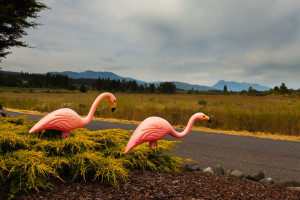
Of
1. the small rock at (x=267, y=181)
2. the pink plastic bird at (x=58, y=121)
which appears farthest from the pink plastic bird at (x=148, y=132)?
the small rock at (x=267, y=181)

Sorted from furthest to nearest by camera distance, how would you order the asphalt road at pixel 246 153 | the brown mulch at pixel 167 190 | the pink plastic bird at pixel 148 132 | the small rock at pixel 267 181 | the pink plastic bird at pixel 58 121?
1. the asphalt road at pixel 246 153
2. the small rock at pixel 267 181
3. the pink plastic bird at pixel 58 121
4. the pink plastic bird at pixel 148 132
5. the brown mulch at pixel 167 190

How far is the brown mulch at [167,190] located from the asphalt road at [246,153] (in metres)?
1.34

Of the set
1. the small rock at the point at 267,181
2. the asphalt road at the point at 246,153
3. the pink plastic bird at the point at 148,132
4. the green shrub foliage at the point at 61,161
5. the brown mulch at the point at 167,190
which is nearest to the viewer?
the brown mulch at the point at 167,190

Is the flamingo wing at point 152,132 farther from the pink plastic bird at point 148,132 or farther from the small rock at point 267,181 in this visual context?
the small rock at point 267,181

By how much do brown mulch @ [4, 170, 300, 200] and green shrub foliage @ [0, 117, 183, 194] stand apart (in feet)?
0.43

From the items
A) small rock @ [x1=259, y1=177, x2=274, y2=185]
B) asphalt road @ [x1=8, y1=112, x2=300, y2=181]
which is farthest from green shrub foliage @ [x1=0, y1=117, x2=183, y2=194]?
asphalt road @ [x1=8, y1=112, x2=300, y2=181]

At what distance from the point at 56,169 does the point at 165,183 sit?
1.65m

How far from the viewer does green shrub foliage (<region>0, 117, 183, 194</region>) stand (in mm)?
3318

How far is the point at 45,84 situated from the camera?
99.4 metres

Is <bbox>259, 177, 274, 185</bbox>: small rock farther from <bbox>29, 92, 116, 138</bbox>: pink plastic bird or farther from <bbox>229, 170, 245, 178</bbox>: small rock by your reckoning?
<bbox>29, 92, 116, 138</bbox>: pink plastic bird

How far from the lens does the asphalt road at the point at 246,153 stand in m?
5.40

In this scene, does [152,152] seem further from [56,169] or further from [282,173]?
[282,173]

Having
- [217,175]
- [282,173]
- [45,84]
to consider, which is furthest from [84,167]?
[45,84]

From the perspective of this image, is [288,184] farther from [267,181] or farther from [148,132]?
[148,132]
